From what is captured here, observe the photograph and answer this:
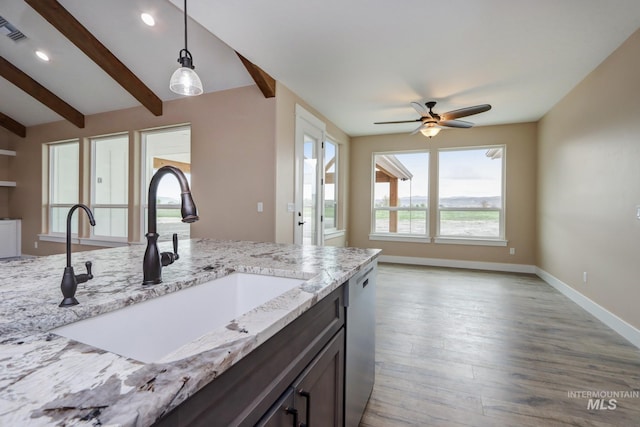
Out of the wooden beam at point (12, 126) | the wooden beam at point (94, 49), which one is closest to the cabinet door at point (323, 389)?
the wooden beam at point (94, 49)

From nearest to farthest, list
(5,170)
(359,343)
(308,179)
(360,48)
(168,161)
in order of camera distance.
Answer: (359,343) < (360,48) < (308,179) < (168,161) < (5,170)

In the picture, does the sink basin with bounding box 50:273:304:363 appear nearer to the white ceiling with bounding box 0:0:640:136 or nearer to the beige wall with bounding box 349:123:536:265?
the white ceiling with bounding box 0:0:640:136

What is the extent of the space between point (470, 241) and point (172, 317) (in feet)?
17.9

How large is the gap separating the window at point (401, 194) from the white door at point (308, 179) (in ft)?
6.19

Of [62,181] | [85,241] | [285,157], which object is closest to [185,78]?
[285,157]

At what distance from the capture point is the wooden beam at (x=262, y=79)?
10.7ft

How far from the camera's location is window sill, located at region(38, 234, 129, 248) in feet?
15.9

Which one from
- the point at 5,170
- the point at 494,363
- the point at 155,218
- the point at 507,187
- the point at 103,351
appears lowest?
the point at 494,363

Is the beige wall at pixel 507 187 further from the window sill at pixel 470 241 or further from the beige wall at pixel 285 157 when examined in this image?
the beige wall at pixel 285 157

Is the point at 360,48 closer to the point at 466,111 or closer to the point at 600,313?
the point at 466,111

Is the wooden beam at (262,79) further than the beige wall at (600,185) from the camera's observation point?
Yes

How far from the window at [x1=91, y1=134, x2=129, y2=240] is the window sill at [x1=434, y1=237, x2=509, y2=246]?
5623 millimetres

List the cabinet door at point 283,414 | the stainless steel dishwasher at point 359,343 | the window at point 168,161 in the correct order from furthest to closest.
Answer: the window at point 168,161 → the stainless steel dishwasher at point 359,343 → the cabinet door at point 283,414

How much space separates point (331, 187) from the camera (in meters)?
5.61
